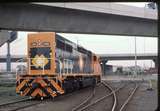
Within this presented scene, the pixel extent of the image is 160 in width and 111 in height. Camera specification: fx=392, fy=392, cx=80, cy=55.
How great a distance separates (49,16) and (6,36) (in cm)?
785

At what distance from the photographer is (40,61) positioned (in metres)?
21.3

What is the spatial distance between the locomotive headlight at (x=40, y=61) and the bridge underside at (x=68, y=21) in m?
4.90

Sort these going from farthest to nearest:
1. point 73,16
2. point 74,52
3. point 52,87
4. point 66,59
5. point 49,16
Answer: point 73,16
point 49,16
point 74,52
point 66,59
point 52,87

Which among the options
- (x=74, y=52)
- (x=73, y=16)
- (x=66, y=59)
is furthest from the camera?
(x=73, y=16)

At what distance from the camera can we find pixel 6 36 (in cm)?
3484

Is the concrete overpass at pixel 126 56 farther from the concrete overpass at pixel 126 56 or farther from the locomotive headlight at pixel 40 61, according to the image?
the locomotive headlight at pixel 40 61

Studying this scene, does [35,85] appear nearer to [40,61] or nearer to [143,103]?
[40,61]

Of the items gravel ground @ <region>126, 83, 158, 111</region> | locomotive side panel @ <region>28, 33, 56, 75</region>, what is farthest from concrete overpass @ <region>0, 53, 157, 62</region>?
locomotive side panel @ <region>28, 33, 56, 75</region>

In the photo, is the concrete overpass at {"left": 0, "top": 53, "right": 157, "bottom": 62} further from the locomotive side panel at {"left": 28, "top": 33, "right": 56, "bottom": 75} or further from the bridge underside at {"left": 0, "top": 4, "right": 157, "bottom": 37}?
the locomotive side panel at {"left": 28, "top": 33, "right": 56, "bottom": 75}

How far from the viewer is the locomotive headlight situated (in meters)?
21.2

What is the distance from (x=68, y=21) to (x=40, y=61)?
9.45m

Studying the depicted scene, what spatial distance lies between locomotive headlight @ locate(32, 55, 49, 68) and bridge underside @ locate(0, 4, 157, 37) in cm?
490

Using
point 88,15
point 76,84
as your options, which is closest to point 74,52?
point 76,84

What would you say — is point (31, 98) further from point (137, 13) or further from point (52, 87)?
point (137, 13)
